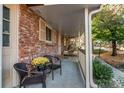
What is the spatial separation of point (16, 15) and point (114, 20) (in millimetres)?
14795

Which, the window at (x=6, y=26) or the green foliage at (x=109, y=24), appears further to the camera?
the green foliage at (x=109, y=24)

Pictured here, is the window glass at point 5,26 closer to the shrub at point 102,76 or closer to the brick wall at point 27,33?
the brick wall at point 27,33

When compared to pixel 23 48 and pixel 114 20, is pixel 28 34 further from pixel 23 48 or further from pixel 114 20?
pixel 114 20

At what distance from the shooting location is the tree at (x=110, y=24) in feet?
58.7

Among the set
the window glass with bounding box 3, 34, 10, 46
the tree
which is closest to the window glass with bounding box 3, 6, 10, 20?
the window glass with bounding box 3, 34, 10, 46

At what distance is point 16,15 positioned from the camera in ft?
15.6

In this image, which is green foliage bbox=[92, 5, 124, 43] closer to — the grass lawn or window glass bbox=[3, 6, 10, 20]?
the grass lawn

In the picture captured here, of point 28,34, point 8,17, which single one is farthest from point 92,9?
point 8,17

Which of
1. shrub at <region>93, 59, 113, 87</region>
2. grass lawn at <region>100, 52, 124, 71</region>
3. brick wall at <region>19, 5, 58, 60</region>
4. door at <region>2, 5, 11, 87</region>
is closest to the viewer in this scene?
door at <region>2, 5, 11, 87</region>

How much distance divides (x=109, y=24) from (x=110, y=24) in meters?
0.10

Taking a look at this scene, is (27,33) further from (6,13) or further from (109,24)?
(109,24)

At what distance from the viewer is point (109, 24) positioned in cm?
1845

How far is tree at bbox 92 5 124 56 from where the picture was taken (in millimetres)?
17906

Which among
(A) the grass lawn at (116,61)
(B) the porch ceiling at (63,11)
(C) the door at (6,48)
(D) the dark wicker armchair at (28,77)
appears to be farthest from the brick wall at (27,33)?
(A) the grass lawn at (116,61)
